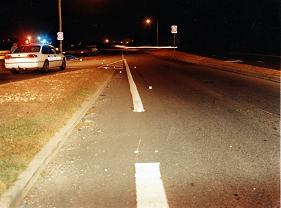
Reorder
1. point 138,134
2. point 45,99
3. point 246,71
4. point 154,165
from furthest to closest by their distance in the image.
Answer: point 246,71
point 45,99
point 138,134
point 154,165

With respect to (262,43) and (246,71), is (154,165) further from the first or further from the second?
(262,43)

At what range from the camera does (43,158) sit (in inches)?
255

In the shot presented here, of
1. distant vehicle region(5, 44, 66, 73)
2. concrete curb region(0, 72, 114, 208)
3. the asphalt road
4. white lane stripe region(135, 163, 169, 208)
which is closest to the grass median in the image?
concrete curb region(0, 72, 114, 208)

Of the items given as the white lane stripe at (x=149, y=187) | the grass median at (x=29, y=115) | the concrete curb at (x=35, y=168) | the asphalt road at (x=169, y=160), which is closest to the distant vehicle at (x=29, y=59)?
the grass median at (x=29, y=115)

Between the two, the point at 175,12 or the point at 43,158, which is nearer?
the point at 43,158

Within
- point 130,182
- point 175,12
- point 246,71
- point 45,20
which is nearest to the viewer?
point 130,182

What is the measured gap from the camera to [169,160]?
21.8 ft

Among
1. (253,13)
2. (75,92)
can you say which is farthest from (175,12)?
(75,92)

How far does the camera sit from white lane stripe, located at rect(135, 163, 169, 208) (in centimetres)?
490

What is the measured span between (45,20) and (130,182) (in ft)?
259

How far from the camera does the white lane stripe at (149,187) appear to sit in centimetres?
490

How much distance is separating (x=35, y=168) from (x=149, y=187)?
165cm

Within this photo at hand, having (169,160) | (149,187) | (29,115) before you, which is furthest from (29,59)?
(149,187)

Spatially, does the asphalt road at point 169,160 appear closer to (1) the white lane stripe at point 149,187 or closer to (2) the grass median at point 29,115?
(1) the white lane stripe at point 149,187
